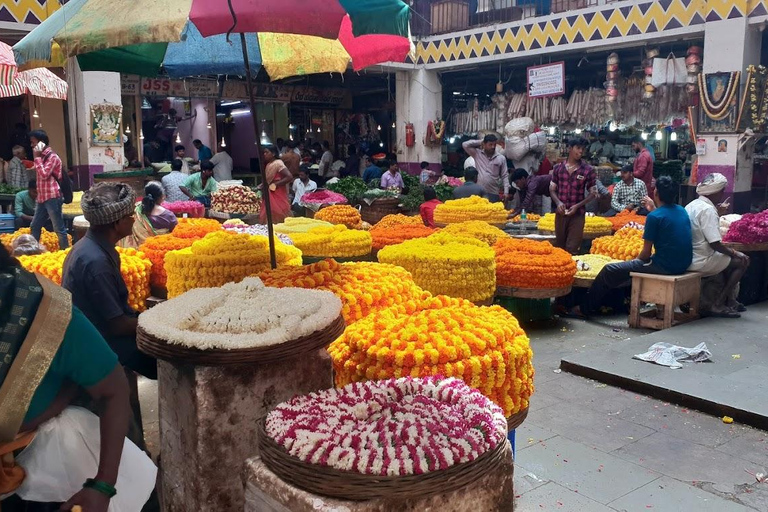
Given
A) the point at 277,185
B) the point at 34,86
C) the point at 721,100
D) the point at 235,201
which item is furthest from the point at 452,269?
the point at 721,100

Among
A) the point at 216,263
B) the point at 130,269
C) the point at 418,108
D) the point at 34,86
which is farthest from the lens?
the point at 418,108

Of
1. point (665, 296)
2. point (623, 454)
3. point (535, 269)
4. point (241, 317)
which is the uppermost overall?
point (241, 317)

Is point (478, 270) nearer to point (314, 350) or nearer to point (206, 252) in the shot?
point (206, 252)

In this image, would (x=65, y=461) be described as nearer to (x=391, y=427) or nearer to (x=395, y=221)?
(x=391, y=427)

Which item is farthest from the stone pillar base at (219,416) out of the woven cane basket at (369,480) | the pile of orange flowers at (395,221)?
the pile of orange flowers at (395,221)

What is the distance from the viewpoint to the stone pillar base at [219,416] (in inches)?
92.5

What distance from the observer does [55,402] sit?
1830 mm

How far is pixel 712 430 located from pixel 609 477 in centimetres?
100

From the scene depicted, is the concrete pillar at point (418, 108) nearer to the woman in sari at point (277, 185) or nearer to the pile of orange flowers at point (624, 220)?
the pile of orange flowers at point (624, 220)

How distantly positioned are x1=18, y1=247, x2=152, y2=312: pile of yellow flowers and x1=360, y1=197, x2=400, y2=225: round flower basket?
654cm

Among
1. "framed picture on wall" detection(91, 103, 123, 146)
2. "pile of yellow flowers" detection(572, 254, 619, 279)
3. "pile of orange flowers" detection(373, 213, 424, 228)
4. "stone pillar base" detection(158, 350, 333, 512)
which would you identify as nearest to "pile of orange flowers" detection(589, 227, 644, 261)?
"pile of yellow flowers" detection(572, 254, 619, 279)

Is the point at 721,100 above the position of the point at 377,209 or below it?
above

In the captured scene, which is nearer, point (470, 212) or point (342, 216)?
point (470, 212)

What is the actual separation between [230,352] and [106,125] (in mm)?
11216
